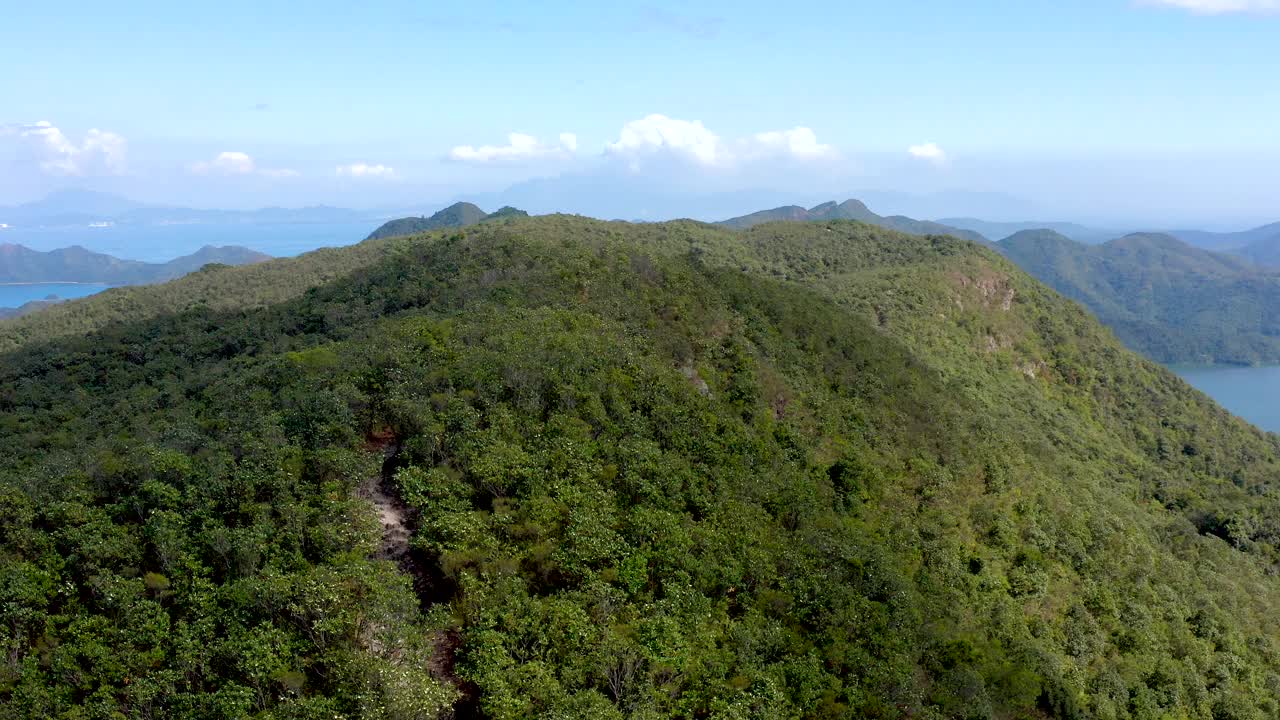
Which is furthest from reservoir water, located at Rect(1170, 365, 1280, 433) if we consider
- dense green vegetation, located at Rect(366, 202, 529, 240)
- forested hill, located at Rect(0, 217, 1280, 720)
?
dense green vegetation, located at Rect(366, 202, 529, 240)

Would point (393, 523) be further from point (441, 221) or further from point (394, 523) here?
point (441, 221)

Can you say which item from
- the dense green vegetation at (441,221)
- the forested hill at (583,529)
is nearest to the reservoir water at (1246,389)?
the forested hill at (583,529)

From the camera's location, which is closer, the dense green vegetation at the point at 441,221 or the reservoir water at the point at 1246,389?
the reservoir water at the point at 1246,389

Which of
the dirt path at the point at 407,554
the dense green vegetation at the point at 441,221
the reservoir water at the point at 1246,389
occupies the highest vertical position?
the dense green vegetation at the point at 441,221

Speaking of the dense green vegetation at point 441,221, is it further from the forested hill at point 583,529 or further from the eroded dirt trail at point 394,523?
the eroded dirt trail at point 394,523

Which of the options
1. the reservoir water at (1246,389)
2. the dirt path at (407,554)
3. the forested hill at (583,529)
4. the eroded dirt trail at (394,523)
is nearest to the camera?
the forested hill at (583,529)

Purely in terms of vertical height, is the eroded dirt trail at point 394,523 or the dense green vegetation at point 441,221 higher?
the dense green vegetation at point 441,221

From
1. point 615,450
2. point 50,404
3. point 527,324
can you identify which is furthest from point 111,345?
point 615,450
